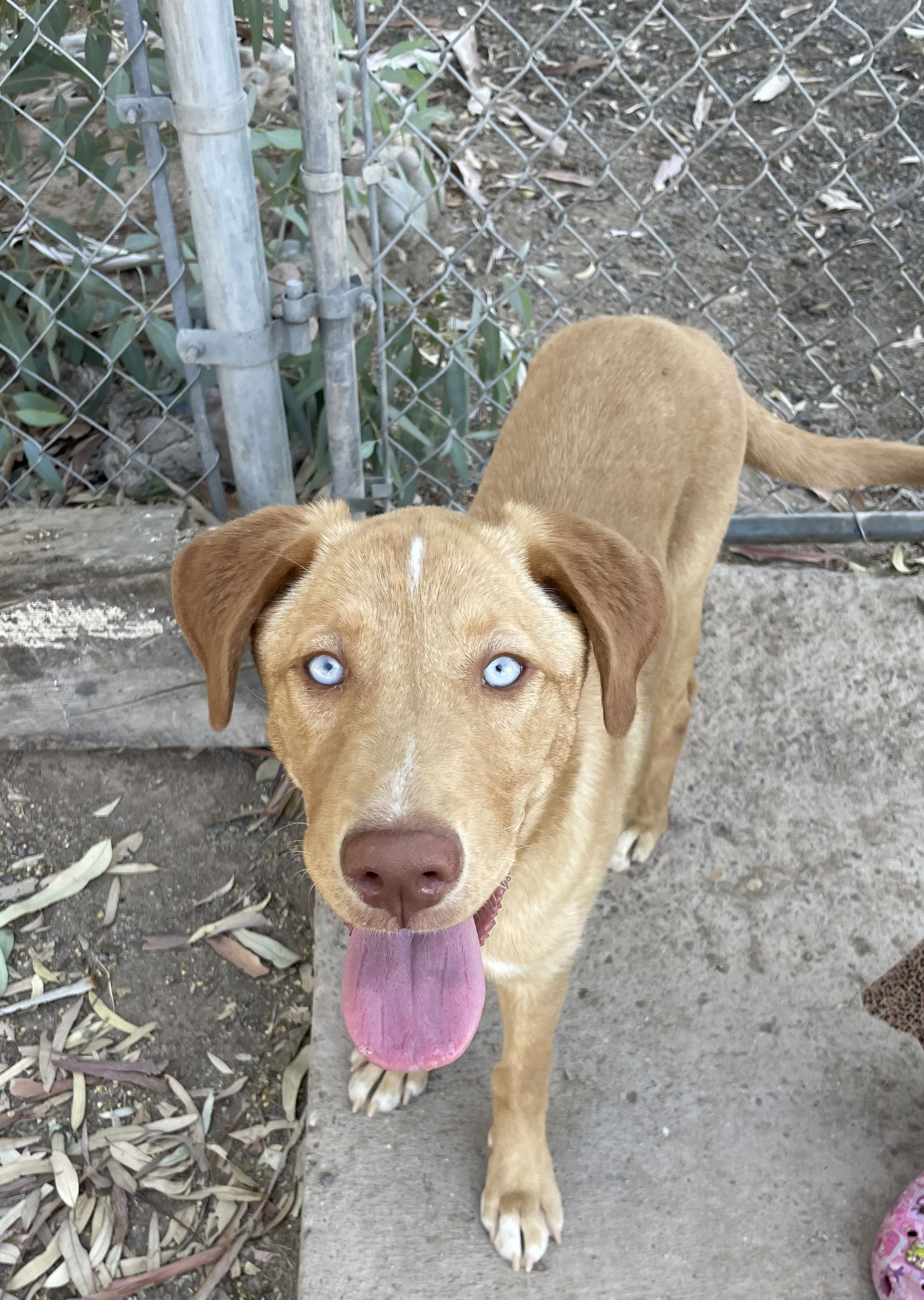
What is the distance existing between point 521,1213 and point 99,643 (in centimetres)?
189

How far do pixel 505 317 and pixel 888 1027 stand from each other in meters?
3.46

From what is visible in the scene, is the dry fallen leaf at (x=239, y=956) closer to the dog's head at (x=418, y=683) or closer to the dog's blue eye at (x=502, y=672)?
the dog's head at (x=418, y=683)

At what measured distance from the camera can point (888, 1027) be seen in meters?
2.63

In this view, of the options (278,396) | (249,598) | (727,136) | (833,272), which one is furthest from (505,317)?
(249,598)

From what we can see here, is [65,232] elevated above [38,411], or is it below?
above

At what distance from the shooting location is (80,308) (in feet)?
11.5

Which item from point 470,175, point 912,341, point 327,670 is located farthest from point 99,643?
point 912,341

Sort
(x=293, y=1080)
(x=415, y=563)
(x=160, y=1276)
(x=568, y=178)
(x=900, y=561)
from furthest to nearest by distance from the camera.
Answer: (x=568, y=178), (x=900, y=561), (x=293, y=1080), (x=160, y=1276), (x=415, y=563)

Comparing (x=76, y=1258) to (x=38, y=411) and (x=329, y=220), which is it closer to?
(x=38, y=411)

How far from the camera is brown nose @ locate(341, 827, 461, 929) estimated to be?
1.51m

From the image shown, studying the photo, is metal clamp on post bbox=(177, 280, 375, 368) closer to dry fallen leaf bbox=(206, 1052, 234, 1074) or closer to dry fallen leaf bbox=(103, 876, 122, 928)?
dry fallen leaf bbox=(103, 876, 122, 928)

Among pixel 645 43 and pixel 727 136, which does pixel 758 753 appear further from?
pixel 645 43

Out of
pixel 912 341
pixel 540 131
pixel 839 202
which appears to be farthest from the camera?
→ pixel 540 131

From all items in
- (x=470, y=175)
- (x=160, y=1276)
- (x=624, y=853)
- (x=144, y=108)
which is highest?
(x=144, y=108)
